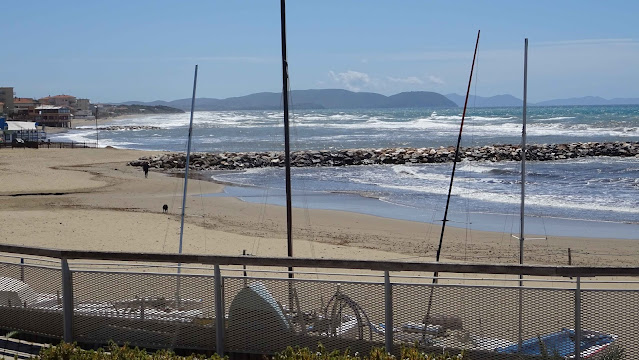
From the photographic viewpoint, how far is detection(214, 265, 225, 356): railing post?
19.5ft

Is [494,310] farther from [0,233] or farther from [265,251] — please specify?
[0,233]

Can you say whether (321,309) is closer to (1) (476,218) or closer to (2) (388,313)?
(2) (388,313)

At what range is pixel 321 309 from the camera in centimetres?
591

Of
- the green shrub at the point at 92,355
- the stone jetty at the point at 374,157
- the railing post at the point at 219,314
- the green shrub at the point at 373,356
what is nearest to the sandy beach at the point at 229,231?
the railing post at the point at 219,314

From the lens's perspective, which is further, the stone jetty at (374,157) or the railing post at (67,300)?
the stone jetty at (374,157)

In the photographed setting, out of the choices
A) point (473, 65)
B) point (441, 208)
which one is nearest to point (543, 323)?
point (473, 65)

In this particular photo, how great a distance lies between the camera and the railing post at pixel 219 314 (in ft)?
19.5

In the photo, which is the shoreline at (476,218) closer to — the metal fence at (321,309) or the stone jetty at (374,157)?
the metal fence at (321,309)

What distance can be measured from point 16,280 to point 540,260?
45.2ft

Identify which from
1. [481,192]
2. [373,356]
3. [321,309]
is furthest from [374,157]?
[373,356]

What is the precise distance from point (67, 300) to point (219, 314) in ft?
4.57

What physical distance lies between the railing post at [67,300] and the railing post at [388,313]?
108 inches

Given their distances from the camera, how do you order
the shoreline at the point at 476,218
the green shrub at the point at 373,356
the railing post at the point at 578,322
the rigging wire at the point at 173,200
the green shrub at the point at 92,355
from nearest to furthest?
the green shrub at the point at 373,356 < the green shrub at the point at 92,355 < the railing post at the point at 578,322 < the rigging wire at the point at 173,200 < the shoreline at the point at 476,218

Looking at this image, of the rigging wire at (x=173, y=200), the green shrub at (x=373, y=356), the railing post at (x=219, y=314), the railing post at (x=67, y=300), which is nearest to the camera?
the green shrub at (x=373, y=356)
